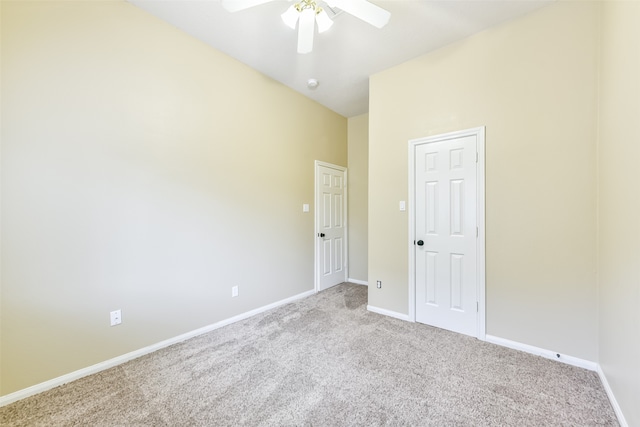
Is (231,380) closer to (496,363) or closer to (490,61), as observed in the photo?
(496,363)

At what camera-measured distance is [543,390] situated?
1.68 metres

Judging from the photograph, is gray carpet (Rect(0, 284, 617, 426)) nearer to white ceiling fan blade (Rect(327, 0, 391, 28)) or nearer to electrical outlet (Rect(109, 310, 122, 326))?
electrical outlet (Rect(109, 310, 122, 326))

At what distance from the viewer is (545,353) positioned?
6.75 feet

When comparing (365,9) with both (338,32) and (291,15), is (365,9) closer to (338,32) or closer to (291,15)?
(291,15)

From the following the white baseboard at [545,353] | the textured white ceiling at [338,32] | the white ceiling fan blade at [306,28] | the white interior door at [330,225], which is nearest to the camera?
the white ceiling fan blade at [306,28]

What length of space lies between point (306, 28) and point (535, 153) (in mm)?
2085

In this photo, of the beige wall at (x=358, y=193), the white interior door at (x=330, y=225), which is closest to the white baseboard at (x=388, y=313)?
the white interior door at (x=330, y=225)

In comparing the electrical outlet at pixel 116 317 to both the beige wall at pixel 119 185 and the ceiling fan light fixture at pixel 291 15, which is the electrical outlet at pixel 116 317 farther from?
the ceiling fan light fixture at pixel 291 15

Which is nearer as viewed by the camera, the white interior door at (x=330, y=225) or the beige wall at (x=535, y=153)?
the beige wall at (x=535, y=153)

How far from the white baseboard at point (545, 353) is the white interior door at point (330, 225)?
2.19 meters

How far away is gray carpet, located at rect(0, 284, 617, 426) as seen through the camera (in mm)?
1473

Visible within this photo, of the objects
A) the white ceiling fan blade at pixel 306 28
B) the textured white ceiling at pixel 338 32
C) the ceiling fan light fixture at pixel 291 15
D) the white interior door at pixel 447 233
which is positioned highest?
the textured white ceiling at pixel 338 32

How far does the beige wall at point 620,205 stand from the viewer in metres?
1.29

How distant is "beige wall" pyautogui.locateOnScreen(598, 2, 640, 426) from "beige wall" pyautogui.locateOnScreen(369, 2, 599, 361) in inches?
4.5
